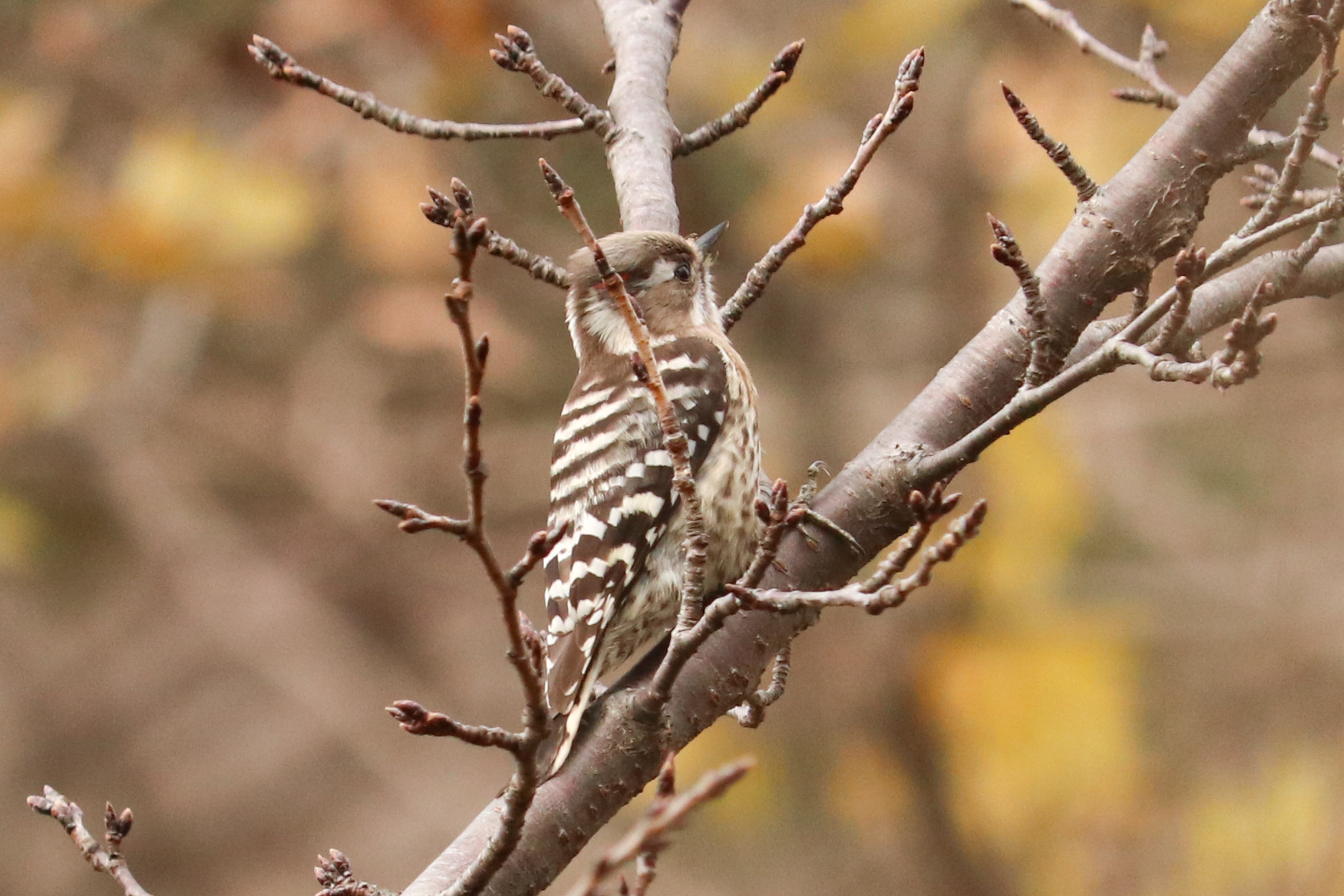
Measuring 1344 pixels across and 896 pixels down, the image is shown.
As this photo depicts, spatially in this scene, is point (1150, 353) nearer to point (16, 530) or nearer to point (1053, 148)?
point (1053, 148)

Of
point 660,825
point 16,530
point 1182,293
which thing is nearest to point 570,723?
point 660,825

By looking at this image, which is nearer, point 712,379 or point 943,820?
point 712,379

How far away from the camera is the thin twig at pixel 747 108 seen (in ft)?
9.90

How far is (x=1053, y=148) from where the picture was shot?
2357 mm

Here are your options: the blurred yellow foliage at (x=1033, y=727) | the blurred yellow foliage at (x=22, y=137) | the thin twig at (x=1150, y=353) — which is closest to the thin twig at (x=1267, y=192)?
the thin twig at (x=1150, y=353)

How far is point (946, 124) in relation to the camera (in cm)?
618

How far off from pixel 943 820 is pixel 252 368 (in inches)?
163

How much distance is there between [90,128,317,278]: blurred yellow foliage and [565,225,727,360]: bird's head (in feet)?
7.93

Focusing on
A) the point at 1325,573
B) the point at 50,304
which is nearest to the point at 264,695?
the point at 50,304

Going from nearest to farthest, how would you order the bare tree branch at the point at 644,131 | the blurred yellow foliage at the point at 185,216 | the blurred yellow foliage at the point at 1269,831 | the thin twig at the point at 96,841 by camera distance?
the thin twig at the point at 96,841 < the bare tree branch at the point at 644,131 < the blurred yellow foliage at the point at 1269,831 < the blurred yellow foliage at the point at 185,216

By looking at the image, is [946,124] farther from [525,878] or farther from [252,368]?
[525,878]

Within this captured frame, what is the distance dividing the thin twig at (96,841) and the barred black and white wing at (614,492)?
0.84 metres

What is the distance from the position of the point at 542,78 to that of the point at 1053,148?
1251 mm

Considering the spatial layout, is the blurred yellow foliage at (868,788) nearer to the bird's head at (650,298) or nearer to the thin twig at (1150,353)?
the bird's head at (650,298)
